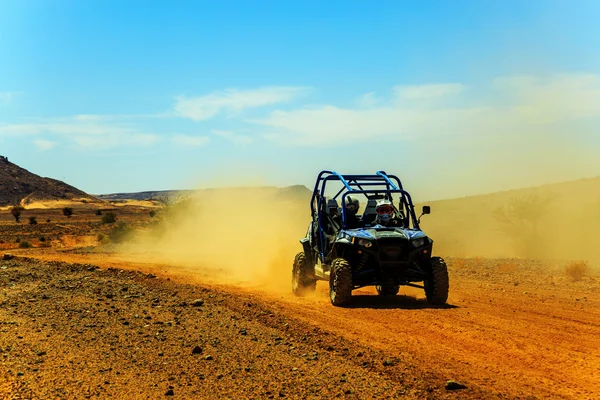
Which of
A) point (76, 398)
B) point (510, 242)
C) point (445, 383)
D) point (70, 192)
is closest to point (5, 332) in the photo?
point (76, 398)

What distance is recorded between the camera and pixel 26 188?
5069 inches

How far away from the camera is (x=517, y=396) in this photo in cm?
630

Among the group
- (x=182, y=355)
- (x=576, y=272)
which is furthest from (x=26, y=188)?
(x=182, y=355)

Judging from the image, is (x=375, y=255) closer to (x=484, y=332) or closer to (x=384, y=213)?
(x=384, y=213)

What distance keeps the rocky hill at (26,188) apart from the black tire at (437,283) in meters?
115

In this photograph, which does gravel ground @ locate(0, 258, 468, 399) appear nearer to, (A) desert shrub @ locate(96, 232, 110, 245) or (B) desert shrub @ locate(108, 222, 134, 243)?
(A) desert shrub @ locate(96, 232, 110, 245)

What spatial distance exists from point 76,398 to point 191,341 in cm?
254

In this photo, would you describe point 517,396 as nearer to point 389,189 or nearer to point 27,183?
point 389,189

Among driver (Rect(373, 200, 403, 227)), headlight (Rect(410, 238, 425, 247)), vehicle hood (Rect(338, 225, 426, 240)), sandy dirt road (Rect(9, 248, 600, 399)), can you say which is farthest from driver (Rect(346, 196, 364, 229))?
sandy dirt road (Rect(9, 248, 600, 399))

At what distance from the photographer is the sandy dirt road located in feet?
23.1

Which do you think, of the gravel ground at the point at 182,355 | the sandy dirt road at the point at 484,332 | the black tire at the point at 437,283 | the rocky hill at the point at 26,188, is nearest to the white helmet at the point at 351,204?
the sandy dirt road at the point at 484,332

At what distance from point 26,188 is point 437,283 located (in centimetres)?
13022

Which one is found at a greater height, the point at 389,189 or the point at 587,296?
the point at 389,189

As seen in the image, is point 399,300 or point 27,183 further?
point 27,183
